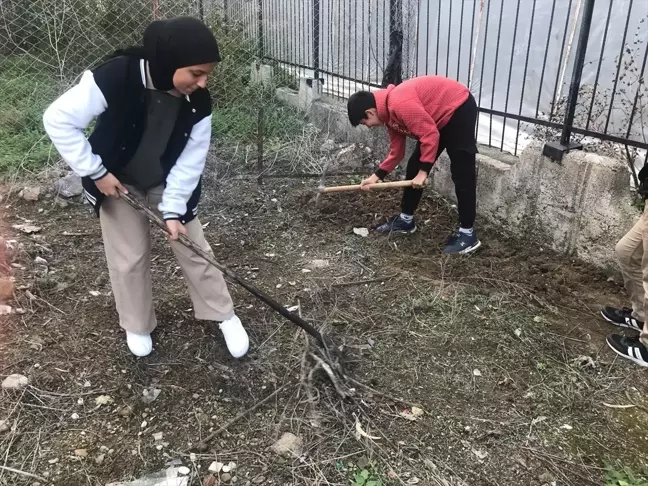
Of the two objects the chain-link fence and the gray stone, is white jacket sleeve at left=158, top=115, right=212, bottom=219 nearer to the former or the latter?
the gray stone

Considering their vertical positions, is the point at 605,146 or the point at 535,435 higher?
the point at 605,146

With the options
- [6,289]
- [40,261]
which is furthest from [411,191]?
[6,289]

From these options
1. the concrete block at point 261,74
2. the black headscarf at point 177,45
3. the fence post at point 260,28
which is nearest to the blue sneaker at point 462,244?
the black headscarf at point 177,45

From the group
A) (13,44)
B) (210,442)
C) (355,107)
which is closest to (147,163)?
(210,442)

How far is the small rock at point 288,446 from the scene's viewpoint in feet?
7.04

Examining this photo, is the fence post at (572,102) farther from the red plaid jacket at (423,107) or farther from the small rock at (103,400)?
the small rock at (103,400)

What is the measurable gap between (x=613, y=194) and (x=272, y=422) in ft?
7.68

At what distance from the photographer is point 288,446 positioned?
7.13ft

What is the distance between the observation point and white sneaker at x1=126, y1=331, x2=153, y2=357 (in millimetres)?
2635

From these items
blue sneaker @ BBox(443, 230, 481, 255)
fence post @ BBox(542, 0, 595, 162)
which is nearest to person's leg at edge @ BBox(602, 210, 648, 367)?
fence post @ BBox(542, 0, 595, 162)

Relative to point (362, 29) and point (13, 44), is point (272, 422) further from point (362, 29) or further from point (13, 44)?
point (13, 44)

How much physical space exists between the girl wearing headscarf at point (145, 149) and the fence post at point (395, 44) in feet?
10.2

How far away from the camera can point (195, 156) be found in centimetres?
234

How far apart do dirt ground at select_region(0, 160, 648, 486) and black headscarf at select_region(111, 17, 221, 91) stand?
1.36m
